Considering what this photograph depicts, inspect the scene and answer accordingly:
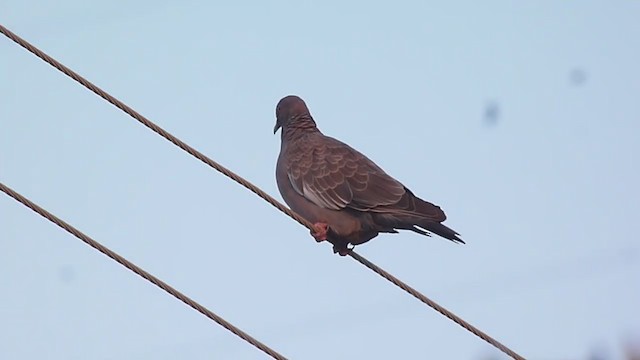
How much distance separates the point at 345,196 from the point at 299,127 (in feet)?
3.62

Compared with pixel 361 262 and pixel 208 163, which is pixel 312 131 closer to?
pixel 361 262

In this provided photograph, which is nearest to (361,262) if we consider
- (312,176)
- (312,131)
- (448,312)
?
(448,312)

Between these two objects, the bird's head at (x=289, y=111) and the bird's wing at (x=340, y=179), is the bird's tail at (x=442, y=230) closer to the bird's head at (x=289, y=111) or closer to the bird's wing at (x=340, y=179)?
the bird's wing at (x=340, y=179)

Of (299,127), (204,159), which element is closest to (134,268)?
(204,159)

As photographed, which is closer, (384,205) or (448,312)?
(448,312)

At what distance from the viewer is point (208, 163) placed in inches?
255

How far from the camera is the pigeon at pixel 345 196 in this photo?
8102mm

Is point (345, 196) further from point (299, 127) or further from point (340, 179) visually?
point (299, 127)

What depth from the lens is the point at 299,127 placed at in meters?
9.34

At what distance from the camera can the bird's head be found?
947 centimetres

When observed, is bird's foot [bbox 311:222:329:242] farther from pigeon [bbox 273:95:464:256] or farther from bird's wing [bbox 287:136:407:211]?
bird's wing [bbox 287:136:407:211]

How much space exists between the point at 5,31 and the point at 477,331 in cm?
269

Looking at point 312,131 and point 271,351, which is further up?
point 312,131

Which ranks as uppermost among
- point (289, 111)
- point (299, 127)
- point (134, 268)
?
point (289, 111)
